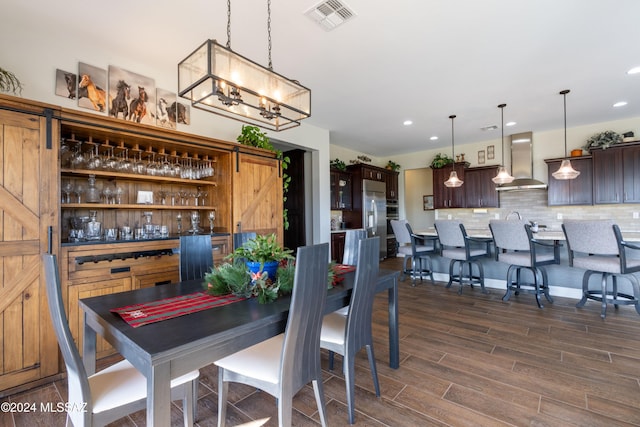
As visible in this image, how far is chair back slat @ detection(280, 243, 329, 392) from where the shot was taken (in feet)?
4.41

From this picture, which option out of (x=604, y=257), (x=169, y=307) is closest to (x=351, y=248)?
(x=169, y=307)

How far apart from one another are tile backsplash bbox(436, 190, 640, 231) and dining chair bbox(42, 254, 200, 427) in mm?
7052

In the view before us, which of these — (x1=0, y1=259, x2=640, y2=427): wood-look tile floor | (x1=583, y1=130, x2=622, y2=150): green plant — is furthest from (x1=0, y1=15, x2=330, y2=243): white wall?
(x1=583, y1=130, x2=622, y2=150): green plant

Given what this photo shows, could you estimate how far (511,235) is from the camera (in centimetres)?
390

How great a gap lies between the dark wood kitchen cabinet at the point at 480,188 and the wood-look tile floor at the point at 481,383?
146 inches

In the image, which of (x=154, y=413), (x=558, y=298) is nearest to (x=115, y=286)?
(x=154, y=413)

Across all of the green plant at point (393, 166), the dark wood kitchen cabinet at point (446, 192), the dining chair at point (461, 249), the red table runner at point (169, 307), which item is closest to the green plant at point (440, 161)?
the dark wood kitchen cabinet at point (446, 192)

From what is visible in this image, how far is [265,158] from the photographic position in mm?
3994

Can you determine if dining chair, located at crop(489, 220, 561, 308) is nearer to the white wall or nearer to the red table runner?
the red table runner

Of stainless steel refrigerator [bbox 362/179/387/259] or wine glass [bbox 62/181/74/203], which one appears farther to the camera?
stainless steel refrigerator [bbox 362/179/387/259]

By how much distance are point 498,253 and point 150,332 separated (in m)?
4.53

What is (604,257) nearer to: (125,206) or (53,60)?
(125,206)

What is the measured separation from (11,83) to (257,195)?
7.79 ft

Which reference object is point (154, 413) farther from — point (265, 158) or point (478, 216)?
point (478, 216)
